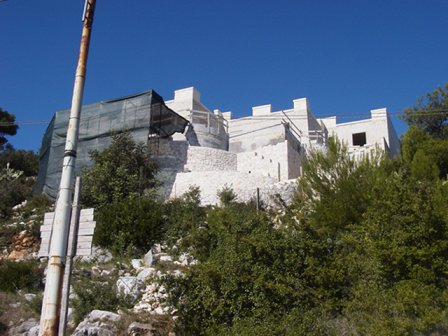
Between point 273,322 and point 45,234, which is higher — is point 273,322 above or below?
below

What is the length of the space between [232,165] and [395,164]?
446 inches

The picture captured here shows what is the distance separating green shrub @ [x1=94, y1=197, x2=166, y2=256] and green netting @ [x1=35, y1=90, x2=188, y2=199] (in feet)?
28.0

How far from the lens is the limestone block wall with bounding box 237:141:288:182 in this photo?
1069 inches

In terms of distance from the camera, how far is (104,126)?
26.9 meters

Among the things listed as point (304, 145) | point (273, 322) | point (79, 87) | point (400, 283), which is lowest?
point (273, 322)

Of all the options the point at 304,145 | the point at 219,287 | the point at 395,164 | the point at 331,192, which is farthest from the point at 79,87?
the point at 304,145

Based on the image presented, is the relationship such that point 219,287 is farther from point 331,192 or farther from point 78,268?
point 331,192

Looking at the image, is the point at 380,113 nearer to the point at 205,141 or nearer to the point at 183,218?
the point at 205,141

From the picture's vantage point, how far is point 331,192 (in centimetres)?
1611

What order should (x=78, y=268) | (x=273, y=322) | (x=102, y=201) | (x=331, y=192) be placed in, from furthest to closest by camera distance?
(x=102, y=201) < (x=331, y=192) < (x=78, y=268) < (x=273, y=322)

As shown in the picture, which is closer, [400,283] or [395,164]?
[400,283]

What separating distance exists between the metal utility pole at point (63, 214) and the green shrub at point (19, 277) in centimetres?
780

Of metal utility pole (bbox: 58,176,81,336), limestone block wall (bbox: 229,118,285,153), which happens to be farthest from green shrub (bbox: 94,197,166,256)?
limestone block wall (bbox: 229,118,285,153)

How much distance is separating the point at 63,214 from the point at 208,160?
2126cm
